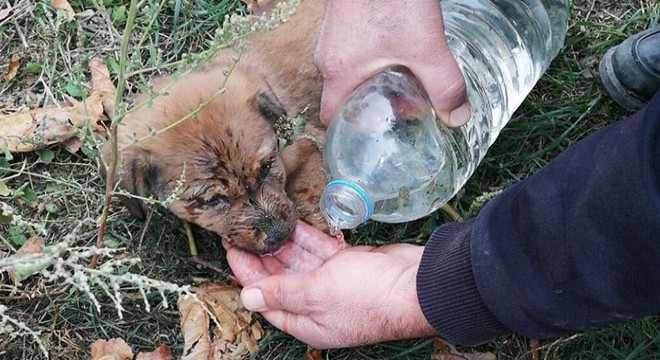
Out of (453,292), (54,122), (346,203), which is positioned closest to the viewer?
(453,292)

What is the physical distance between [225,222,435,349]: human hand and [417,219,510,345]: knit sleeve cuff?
0.12m

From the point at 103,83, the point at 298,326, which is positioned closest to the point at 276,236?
the point at 298,326

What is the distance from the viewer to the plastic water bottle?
116 inches

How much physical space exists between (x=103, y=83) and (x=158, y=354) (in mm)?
1343

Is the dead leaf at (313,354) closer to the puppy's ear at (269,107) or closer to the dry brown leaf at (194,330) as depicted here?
the dry brown leaf at (194,330)

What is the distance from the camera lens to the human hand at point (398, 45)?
2.56 metres

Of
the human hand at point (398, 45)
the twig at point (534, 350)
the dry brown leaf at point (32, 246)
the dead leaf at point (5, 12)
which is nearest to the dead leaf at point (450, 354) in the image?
the twig at point (534, 350)

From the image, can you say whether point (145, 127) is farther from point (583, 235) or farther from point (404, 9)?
point (583, 235)

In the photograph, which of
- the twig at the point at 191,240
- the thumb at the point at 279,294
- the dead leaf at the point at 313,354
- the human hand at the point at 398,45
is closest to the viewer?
the human hand at the point at 398,45

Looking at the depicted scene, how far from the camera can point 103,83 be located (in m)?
3.95

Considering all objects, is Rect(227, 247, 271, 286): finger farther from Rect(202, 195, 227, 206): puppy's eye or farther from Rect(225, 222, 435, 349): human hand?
Rect(202, 195, 227, 206): puppy's eye

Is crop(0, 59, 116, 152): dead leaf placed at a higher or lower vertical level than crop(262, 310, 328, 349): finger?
higher

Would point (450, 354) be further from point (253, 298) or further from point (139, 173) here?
point (139, 173)

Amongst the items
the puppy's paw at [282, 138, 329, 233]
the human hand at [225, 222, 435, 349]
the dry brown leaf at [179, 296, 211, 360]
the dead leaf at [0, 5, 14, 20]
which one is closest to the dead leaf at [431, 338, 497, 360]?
the human hand at [225, 222, 435, 349]
